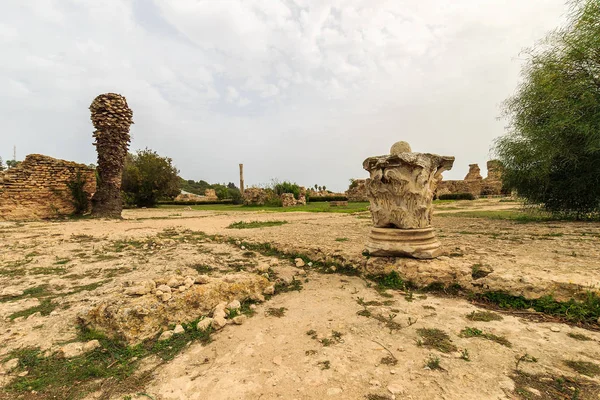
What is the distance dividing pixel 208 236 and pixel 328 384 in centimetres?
557

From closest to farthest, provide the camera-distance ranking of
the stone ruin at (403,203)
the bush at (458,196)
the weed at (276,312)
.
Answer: the weed at (276,312) < the stone ruin at (403,203) < the bush at (458,196)

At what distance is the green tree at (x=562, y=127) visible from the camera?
643cm

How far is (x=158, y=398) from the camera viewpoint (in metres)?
1.57

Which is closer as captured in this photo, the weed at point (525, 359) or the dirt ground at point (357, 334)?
the dirt ground at point (357, 334)

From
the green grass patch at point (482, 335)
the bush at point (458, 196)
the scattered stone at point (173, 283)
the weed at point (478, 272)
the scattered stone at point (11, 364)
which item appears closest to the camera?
the scattered stone at point (11, 364)

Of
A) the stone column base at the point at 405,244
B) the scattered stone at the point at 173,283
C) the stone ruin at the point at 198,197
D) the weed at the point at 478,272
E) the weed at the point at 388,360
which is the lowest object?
the weed at the point at 388,360

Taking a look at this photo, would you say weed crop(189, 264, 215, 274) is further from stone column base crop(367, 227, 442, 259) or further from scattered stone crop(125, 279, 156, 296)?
stone column base crop(367, 227, 442, 259)

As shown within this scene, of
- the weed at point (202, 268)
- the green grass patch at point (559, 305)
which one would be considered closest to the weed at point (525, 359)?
the green grass patch at point (559, 305)

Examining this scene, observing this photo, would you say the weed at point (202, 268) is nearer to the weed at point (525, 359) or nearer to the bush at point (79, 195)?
the weed at point (525, 359)

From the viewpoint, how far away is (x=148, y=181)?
2169 cm

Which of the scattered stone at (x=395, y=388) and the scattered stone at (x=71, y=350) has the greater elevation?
the scattered stone at (x=395, y=388)

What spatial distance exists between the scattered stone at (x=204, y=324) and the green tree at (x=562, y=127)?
7.83 meters

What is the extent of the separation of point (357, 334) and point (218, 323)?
3.75ft

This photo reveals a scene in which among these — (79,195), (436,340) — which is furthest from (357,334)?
(79,195)
